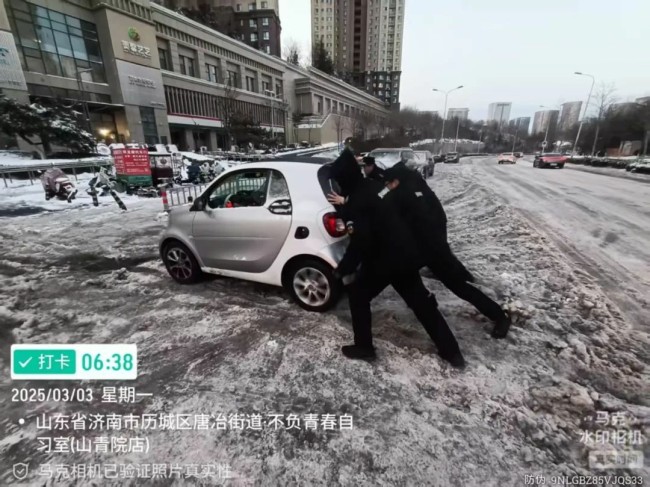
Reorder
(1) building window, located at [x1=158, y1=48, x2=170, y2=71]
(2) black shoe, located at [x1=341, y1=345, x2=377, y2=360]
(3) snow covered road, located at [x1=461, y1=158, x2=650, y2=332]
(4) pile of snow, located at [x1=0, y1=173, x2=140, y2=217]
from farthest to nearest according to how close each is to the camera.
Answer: (1) building window, located at [x1=158, y1=48, x2=170, y2=71]
(4) pile of snow, located at [x1=0, y1=173, x2=140, y2=217]
(3) snow covered road, located at [x1=461, y1=158, x2=650, y2=332]
(2) black shoe, located at [x1=341, y1=345, x2=377, y2=360]

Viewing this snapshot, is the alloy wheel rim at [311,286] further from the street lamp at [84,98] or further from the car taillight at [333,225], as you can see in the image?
the street lamp at [84,98]

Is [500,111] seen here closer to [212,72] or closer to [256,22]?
[256,22]

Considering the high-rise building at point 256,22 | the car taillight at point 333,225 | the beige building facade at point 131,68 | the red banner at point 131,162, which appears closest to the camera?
the car taillight at point 333,225

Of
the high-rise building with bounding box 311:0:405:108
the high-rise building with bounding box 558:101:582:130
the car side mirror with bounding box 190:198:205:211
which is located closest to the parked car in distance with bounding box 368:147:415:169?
the car side mirror with bounding box 190:198:205:211

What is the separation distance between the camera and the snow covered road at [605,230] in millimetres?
4059

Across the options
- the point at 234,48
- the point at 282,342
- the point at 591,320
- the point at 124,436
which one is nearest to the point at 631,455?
the point at 591,320

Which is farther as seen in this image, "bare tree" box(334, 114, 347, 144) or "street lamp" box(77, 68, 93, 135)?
"bare tree" box(334, 114, 347, 144)

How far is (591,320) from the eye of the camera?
3.37 m

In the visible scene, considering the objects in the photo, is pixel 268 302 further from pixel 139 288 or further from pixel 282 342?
pixel 139 288

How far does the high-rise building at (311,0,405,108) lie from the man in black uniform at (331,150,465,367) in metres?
123

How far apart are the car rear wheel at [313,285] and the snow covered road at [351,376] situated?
0.51 ft

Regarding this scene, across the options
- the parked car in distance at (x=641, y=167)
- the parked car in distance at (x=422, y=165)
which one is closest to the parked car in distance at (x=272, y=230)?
the parked car in distance at (x=422, y=165)

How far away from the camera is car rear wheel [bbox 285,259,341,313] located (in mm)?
3469

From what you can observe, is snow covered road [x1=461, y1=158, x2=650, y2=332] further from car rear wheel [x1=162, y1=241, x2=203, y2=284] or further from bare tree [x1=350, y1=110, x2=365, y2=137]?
bare tree [x1=350, y1=110, x2=365, y2=137]
